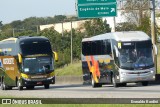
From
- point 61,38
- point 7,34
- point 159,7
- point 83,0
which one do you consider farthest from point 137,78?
point 7,34

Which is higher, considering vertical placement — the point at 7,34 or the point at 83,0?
the point at 83,0

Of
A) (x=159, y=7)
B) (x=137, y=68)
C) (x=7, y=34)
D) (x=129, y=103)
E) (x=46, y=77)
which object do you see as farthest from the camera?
(x=7, y=34)

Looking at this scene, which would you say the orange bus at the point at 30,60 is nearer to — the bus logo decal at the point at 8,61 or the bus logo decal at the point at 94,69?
the bus logo decal at the point at 8,61

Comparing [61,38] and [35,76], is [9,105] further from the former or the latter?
[61,38]

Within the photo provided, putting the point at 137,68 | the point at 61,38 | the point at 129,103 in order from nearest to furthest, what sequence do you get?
the point at 129,103
the point at 137,68
the point at 61,38

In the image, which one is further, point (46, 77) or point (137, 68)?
point (46, 77)

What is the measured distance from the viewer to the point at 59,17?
182 meters

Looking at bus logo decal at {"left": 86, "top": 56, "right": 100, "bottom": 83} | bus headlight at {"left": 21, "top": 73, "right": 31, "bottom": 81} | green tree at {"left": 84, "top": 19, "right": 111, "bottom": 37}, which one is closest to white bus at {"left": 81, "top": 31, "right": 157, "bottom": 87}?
bus logo decal at {"left": 86, "top": 56, "right": 100, "bottom": 83}

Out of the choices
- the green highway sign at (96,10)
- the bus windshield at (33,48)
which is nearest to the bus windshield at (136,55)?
the green highway sign at (96,10)

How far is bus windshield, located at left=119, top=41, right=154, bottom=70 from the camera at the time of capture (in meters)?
37.3

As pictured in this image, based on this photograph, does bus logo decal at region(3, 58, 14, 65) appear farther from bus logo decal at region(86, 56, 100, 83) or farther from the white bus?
the white bus

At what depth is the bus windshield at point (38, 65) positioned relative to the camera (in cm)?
4203

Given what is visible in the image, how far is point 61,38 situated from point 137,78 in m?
55.6

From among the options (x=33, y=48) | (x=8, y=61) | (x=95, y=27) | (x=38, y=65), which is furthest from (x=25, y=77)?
(x=95, y=27)
